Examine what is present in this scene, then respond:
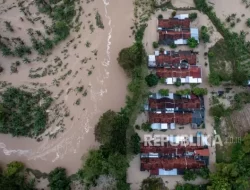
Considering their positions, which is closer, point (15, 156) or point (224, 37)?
point (15, 156)

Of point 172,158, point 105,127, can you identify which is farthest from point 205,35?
point 105,127

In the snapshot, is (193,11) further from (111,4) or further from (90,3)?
(90,3)

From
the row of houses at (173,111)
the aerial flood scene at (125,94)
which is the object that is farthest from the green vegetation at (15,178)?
the row of houses at (173,111)

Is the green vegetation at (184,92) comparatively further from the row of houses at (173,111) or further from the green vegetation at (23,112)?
the green vegetation at (23,112)

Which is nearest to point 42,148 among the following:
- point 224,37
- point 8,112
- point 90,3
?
point 8,112

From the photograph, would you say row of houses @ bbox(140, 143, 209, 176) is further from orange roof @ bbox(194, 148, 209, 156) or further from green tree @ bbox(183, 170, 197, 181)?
green tree @ bbox(183, 170, 197, 181)

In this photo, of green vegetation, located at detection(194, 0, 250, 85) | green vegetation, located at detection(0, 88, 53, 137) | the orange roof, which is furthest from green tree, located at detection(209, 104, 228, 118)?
green vegetation, located at detection(0, 88, 53, 137)

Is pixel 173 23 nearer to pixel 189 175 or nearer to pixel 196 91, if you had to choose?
pixel 196 91
